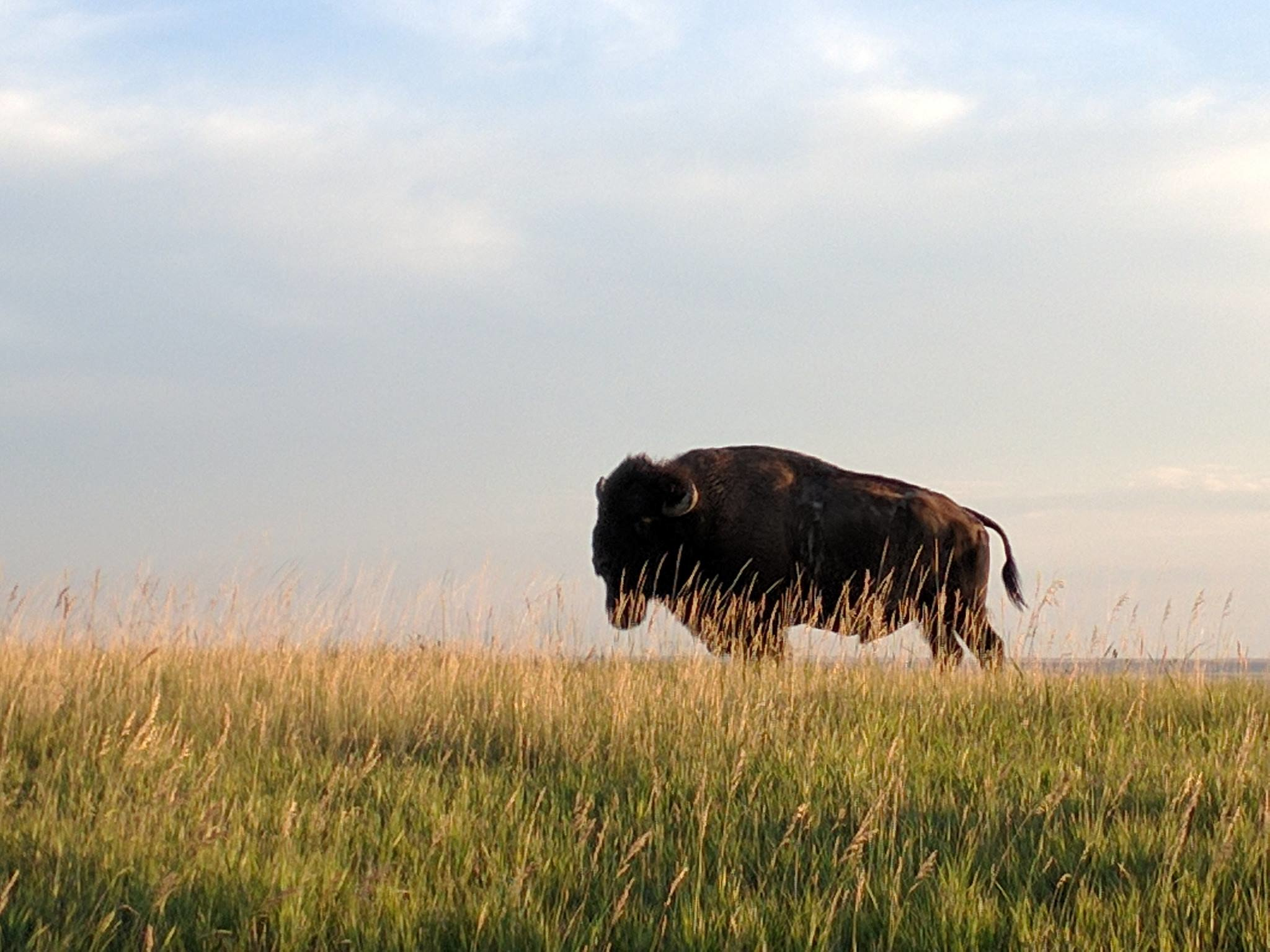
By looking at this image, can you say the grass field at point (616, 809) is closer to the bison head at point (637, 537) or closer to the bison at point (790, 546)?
the bison at point (790, 546)

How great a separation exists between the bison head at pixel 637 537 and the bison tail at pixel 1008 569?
3.12m

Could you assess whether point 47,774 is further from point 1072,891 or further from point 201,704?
point 1072,891

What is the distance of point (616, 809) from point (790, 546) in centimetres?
830

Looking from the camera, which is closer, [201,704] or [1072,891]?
[1072,891]

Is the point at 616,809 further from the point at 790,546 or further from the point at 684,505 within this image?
the point at 790,546

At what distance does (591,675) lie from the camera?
9.83m

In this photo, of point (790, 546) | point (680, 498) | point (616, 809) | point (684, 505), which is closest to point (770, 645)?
point (790, 546)

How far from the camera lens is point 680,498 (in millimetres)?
13438

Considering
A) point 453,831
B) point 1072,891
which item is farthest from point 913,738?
point 453,831

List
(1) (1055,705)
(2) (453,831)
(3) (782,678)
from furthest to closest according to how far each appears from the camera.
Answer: (3) (782,678) → (1) (1055,705) → (2) (453,831)

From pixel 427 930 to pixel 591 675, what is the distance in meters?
5.95

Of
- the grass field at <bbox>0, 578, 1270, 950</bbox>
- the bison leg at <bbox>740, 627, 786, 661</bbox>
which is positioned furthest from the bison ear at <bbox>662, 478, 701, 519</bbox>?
the grass field at <bbox>0, 578, 1270, 950</bbox>

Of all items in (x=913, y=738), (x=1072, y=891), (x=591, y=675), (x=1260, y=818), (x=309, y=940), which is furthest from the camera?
(x=591, y=675)

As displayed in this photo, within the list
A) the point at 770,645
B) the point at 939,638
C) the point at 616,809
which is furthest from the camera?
the point at 939,638
